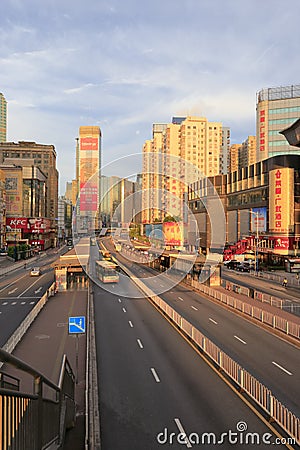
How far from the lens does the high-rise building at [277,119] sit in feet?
327

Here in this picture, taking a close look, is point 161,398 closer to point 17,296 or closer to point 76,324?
point 76,324

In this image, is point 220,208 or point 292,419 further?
point 220,208

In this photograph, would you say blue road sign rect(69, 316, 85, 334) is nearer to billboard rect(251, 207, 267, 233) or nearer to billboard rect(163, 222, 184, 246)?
billboard rect(251, 207, 267, 233)

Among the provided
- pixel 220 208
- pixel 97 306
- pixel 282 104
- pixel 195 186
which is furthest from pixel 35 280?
pixel 282 104

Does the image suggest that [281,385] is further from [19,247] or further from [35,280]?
[19,247]

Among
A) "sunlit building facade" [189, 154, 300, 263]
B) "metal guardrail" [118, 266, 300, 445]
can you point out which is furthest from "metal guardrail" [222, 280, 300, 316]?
"sunlit building facade" [189, 154, 300, 263]

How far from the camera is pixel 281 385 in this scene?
15.3 meters

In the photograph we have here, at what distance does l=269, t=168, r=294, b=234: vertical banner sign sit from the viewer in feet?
213

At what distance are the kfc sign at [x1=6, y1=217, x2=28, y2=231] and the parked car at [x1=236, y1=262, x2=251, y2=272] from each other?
66.1m

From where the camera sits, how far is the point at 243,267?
65000 millimetres

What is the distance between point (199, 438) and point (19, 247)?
288 feet

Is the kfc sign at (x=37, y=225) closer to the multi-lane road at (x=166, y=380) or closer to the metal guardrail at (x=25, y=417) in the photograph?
the multi-lane road at (x=166, y=380)

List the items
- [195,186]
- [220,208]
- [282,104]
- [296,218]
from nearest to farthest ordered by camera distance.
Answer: [296,218] → [220,208] → [282,104] → [195,186]

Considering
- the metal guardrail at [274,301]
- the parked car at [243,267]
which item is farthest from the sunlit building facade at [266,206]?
the metal guardrail at [274,301]
